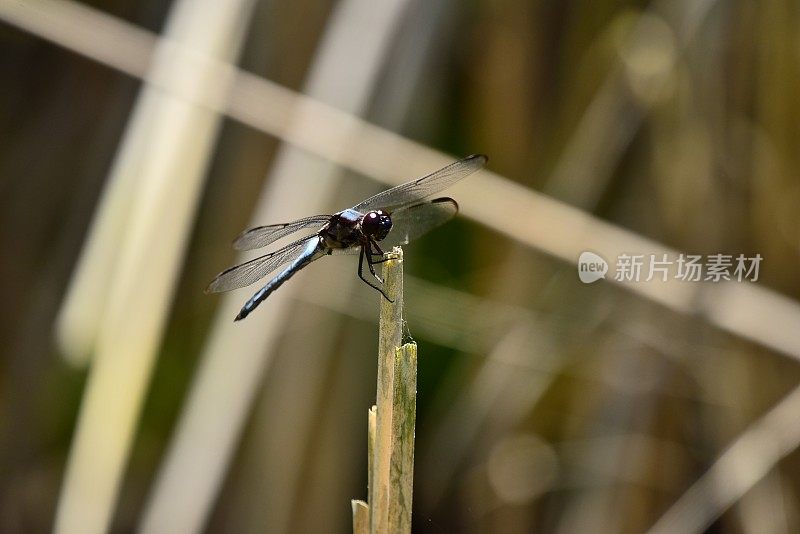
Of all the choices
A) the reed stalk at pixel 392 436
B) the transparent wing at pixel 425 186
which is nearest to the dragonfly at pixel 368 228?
the transparent wing at pixel 425 186

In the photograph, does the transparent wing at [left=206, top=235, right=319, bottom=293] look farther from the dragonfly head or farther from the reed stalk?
the reed stalk

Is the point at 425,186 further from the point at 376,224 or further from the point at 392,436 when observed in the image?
the point at 392,436

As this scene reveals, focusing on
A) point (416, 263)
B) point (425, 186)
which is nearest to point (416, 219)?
point (425, 186)

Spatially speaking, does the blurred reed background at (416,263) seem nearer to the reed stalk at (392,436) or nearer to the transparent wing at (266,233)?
the transparent wing at (266,233)

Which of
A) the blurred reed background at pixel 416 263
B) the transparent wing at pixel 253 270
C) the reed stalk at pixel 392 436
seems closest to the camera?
the reed stalk at pixel 392 436

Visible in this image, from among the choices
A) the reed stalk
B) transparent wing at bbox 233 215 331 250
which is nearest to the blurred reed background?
transparent wing at bbox 233 215 331 250

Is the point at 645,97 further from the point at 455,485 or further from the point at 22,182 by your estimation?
the point at 22,182

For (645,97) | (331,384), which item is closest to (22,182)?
(331,384)
